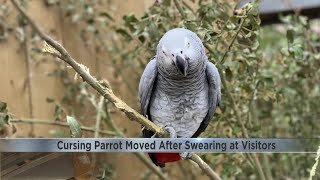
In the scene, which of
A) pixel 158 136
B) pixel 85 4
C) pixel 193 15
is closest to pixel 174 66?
pixel 158 136

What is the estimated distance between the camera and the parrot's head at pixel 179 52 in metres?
0.40

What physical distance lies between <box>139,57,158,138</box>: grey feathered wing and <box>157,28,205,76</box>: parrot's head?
8cm

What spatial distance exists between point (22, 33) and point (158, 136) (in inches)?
40.5

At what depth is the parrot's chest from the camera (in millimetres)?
538

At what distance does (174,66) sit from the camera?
41cm

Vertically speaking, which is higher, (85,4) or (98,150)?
(85,4)

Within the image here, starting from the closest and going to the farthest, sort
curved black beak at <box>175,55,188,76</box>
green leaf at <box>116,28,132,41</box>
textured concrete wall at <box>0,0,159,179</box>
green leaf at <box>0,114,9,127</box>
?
curved black beak at <box>175,55,188,76</box>, green leaf at <box>0,114,9,127</box>, green leaf at <box>116,28,132,41</box>, textured concrete wall at <box>0,0,159,179</box>

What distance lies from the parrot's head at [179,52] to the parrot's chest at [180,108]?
111 mm

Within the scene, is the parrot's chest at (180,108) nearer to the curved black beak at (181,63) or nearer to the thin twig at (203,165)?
the thin twig at (203,165)

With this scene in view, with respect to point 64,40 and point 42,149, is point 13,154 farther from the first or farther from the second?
point 64,40

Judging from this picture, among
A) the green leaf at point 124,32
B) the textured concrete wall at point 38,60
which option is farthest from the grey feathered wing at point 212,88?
the textured concrete wall at point 38,60

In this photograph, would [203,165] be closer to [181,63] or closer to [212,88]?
[212,88]

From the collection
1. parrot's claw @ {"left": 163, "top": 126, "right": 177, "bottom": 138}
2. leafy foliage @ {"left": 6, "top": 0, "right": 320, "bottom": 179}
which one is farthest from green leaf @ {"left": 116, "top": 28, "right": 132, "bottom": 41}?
parrot's claw @ {"left": 163, "top": 126, "right": 177, "bottom": 138}

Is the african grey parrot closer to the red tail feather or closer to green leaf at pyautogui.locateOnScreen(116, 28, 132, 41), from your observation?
the red tail feather
